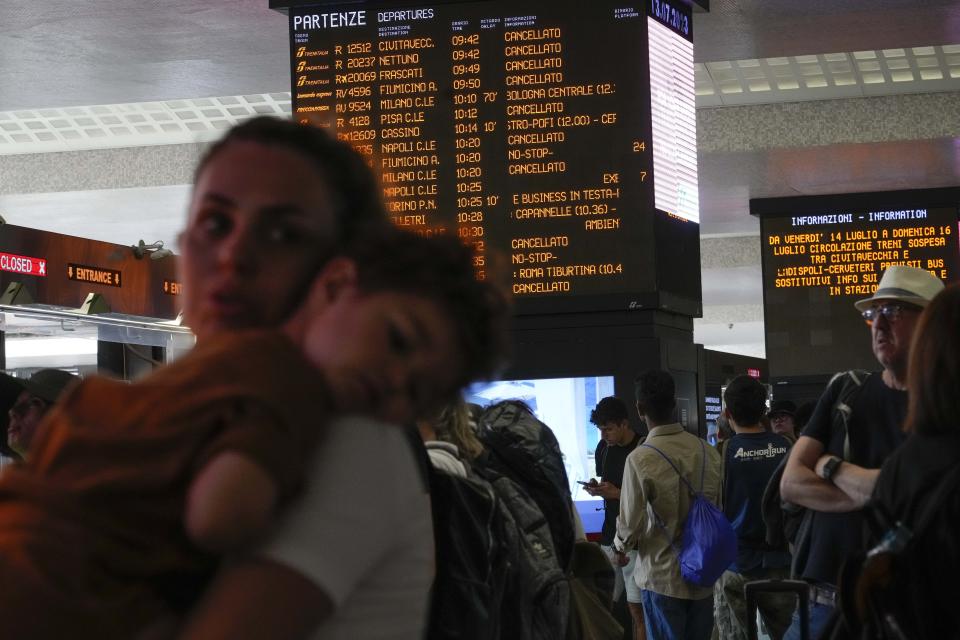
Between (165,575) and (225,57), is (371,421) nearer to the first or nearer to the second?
(165,575)

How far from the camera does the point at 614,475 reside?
24.0 feet

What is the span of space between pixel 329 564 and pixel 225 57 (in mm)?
8719

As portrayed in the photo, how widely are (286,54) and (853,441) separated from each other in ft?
21.5

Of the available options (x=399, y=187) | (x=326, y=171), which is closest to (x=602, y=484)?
(x=399, y=187)

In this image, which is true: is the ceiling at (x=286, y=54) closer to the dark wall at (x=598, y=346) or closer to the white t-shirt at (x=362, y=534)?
the dark wall at (x=598, y=346)

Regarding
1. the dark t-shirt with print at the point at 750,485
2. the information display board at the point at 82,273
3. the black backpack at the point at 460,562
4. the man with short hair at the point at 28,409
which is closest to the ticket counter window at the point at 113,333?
the information display board at the point at 82,273

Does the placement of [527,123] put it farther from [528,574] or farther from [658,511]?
[528,574]

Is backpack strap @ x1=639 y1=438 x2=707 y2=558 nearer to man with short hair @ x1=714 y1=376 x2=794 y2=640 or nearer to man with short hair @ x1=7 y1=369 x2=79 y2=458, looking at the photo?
man with short hair @ x1=714 y1=376 x2=794 y2=640

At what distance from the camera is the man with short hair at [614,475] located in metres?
6.93

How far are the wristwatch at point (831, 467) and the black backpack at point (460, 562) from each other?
1.17 metres

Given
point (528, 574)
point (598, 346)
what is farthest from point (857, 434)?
point (598, 346)

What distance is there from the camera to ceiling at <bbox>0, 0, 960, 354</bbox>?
8305 millimetres

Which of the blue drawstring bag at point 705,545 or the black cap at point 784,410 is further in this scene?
the black cap at point 784,410

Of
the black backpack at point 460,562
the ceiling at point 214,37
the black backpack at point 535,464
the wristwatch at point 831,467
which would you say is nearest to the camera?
the black backpack at point 460,562
